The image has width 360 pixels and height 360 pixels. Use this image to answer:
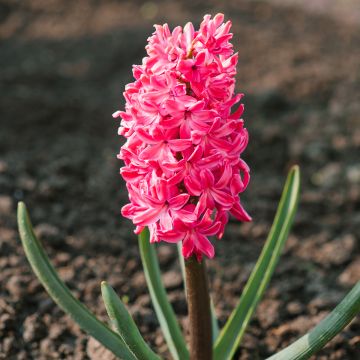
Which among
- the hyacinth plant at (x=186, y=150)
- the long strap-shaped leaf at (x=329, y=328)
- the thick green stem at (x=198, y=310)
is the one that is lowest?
the long strap-shaped leaf at (x=329, y=328)

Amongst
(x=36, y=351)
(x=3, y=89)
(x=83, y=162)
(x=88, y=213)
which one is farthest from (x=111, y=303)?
(x=3, y=89)

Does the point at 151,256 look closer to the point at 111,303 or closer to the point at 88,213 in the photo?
the point at 111,303

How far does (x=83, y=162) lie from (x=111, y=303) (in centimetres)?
257

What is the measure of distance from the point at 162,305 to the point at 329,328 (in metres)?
0.73

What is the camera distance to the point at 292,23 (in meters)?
7.08

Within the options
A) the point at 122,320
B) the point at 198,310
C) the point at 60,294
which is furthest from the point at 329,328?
the point at 60,294

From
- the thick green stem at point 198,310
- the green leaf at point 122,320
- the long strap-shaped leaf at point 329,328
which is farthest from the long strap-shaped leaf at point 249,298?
the green leaf at point 122,320

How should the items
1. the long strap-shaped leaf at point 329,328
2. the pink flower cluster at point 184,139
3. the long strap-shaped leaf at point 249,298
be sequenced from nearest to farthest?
the pink flower cluster at point 184,139 → the long strap-shaped leaf at point 329,328 → the long strap-shaped leaf at point 249,298

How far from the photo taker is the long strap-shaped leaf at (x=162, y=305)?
8.07 feet

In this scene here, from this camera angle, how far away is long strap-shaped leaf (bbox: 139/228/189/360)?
2.46 meters

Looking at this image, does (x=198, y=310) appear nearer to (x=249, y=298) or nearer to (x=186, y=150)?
(x=249, y=298)

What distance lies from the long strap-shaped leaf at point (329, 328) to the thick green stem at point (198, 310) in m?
0.29

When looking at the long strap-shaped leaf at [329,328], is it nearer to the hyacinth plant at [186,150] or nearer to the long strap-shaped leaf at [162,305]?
the hyacinth plant at [186,150]

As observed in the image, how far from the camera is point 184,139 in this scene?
72.5 inches
